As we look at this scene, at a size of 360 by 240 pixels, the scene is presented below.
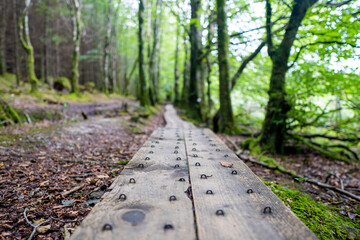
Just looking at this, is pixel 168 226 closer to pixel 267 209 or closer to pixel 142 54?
pixel 267 209

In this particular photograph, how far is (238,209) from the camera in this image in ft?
4.44

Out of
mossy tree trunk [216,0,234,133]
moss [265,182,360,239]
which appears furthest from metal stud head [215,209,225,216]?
mossy tree trunk [216,0,234,133]

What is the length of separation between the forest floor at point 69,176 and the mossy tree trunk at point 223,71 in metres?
2.69

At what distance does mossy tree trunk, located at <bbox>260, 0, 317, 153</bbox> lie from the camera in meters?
5.88

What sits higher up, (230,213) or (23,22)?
(23,22)

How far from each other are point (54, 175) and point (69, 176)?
243 mm

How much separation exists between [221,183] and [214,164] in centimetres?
54

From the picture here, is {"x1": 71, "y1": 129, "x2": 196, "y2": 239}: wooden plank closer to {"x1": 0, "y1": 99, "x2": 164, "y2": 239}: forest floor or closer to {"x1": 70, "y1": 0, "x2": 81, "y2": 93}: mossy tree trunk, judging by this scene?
{"x1": 0, "y1": 99, "x2": 164, "y2": 239}: forest floor

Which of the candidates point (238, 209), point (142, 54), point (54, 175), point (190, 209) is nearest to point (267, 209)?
point (238, 209)

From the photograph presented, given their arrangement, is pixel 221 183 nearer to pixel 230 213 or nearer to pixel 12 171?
pixel 230 213

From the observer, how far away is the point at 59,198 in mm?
2520

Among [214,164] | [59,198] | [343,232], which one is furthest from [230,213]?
[59,198]

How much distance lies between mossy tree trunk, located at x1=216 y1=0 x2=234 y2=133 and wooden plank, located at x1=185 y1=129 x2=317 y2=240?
6.49m

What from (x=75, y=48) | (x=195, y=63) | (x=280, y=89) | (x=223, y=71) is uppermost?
(x=75, y=48)
